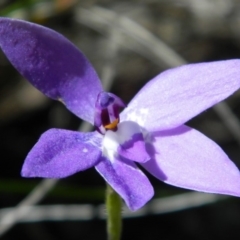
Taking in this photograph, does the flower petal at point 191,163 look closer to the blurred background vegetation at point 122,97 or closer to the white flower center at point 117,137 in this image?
the white flower center at point 117,137

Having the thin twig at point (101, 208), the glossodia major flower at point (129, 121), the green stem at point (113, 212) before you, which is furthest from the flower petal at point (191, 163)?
the thin twig at point (101, 208)

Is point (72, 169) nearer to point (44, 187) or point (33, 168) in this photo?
point (33, 168)

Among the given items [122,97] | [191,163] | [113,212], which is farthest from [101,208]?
[191,163]

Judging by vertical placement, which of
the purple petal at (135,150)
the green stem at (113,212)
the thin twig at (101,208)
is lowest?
the thin twig at (101,208)

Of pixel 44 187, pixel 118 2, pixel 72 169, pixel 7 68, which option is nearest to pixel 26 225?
pixel 44 187

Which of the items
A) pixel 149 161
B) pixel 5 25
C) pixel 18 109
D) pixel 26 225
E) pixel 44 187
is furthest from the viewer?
pixel 18 109

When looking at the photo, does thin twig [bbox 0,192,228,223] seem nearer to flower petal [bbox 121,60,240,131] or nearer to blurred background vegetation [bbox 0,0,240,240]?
blurred background vegetation [bbox 0,0,240,240]

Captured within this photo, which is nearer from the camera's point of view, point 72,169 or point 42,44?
point 72,169

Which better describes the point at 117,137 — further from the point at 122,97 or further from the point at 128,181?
the point at 122,97
